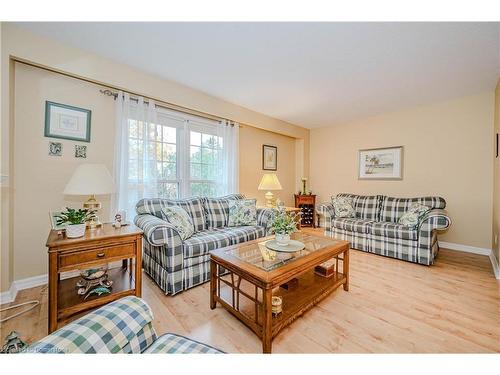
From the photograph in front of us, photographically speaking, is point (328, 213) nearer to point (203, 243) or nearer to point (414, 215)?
point (414, 215)

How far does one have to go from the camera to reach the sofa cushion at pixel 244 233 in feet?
8.11

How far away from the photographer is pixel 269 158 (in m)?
4.57

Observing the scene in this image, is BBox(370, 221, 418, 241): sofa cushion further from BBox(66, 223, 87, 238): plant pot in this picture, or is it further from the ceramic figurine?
the ceramic figurine

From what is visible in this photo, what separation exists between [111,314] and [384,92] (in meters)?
3.85

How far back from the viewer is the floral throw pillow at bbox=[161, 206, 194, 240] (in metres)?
2.25

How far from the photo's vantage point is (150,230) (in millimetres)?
1911

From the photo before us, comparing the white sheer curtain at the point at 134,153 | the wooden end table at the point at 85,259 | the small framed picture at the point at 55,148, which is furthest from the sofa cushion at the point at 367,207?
the small framed picture at the point at 55,148

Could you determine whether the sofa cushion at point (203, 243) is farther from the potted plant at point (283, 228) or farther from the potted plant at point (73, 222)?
the potted plant at point (73, 222)

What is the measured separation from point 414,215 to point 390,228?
0.36 metres

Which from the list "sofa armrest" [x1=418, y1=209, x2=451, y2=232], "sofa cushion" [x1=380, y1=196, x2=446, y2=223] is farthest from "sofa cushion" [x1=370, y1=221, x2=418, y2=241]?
"sofa cushion" [x1=380, y1=196, x2=446, y2=223]

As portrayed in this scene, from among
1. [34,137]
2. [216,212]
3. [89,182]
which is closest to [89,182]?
[89,182]

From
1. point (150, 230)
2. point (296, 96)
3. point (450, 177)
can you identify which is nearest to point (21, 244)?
point (150, 230)

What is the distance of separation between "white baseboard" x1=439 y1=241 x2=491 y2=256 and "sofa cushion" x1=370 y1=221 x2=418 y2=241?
121 cm

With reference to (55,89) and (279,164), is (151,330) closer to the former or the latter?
(55,89)
